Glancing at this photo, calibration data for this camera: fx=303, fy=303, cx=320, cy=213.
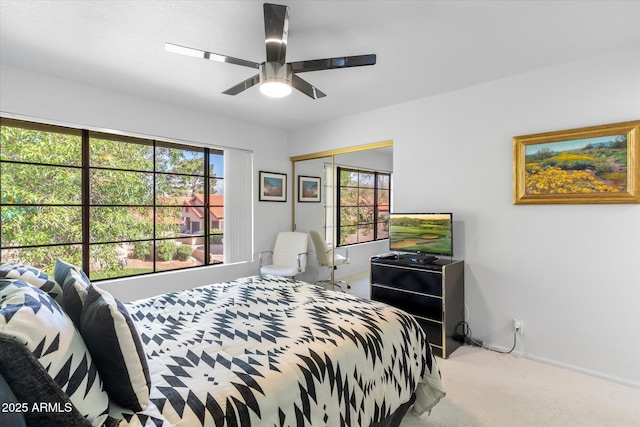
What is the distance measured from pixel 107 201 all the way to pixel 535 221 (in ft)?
15.6

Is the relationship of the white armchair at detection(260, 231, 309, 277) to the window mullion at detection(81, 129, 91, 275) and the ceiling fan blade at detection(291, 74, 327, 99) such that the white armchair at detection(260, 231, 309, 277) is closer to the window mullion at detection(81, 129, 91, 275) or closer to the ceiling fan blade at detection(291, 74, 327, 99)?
the window mullion at detection(81, 129, 91, 275)

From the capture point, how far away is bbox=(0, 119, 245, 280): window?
129 inches

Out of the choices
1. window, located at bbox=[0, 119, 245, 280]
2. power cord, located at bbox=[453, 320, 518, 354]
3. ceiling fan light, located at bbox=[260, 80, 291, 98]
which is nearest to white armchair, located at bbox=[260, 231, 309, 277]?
window, located at bbox=[0, 119, 245, 280]

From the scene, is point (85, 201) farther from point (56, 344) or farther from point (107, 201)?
point (56, 344)

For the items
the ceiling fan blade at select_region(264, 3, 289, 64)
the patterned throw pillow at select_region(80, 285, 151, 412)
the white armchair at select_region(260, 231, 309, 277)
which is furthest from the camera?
the white armchair at select_region(260, 231, 309, 277)

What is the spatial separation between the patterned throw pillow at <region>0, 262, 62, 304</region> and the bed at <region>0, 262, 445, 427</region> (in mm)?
69

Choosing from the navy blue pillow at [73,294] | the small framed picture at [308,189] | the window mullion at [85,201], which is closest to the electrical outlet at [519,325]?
the small framed picture at [308,189]

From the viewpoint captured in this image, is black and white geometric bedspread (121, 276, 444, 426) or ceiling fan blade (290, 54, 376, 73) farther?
ceiling fan blade (290, 54, 376, 73)

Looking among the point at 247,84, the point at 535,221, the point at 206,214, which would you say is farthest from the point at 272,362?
the point at 206,214

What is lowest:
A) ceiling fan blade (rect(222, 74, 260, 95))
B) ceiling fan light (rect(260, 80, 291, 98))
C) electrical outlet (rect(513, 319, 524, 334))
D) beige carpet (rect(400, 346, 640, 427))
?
beige carpet (rect(400, 346, 640, 427))

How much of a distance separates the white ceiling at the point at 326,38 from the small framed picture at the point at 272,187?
5.76 ft

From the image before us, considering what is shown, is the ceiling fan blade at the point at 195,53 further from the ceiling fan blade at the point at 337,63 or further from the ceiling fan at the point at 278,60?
the ceiling fan blade at the point at 337,63

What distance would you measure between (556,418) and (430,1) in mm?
2827

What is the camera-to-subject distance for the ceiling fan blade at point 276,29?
181 cm
